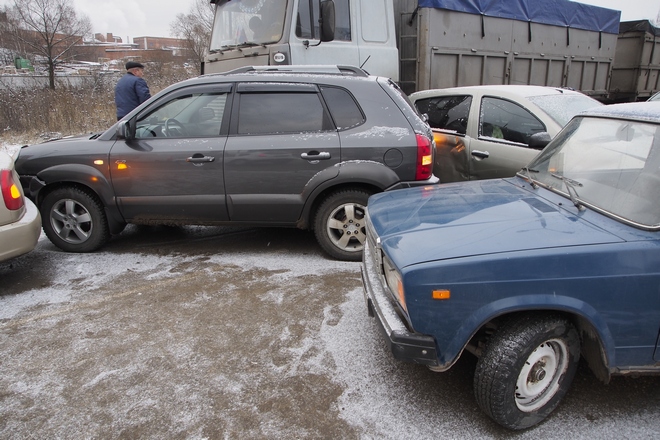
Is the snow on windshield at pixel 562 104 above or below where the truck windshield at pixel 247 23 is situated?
below

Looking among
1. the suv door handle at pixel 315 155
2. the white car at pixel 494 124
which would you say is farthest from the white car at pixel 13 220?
the white car at pixel 494 124

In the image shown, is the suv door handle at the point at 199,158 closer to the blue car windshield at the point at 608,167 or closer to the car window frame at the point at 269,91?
the car window frame at the point at 269,91

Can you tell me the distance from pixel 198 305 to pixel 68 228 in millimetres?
2194

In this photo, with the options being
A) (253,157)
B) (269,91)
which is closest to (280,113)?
(269,91)

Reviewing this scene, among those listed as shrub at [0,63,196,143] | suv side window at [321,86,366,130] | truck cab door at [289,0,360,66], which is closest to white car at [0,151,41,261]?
suv side window at [321,86,366,130]

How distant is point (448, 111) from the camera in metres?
6.24

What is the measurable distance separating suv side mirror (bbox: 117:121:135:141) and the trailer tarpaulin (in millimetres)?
5078

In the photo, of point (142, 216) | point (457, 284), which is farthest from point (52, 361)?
point (457, 284)

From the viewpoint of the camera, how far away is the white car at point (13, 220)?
4020mm

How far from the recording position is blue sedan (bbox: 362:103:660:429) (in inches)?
86.2

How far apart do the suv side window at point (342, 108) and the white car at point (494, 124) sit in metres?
1.75

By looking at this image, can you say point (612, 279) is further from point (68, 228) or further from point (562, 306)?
point (68, 228)

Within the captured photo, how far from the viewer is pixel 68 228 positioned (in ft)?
16.6

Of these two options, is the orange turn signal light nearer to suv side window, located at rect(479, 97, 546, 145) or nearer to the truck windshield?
suv side window, located at rect(479, 97, 546, 145)
